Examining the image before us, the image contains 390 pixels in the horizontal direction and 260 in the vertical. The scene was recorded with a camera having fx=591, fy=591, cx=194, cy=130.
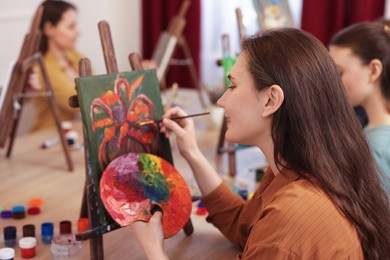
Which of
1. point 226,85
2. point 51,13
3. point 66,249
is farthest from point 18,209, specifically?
point 51,13

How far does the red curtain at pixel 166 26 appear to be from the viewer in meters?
4.26

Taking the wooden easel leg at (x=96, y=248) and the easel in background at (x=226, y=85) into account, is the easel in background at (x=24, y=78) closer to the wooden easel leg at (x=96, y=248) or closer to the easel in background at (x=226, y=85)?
the easel in background at (x=226, y=85)

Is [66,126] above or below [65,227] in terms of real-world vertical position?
below

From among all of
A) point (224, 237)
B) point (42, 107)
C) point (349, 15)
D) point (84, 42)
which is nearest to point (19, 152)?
point (42, 107)

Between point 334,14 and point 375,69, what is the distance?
1935 millimetres

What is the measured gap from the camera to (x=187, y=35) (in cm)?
432

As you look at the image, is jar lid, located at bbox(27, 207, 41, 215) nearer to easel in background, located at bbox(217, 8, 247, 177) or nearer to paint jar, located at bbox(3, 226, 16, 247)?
paint jar, located at bbox(3, 226, 16, 247)

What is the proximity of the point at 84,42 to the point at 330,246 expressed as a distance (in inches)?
136

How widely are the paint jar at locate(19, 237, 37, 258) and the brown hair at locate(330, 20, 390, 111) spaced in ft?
3.95

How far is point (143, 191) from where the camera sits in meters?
1.64

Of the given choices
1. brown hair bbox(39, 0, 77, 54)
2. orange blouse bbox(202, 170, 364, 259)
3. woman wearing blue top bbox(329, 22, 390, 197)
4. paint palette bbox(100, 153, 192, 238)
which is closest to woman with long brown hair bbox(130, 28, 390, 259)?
orange blouse bbox(202, 170, 364, 259)

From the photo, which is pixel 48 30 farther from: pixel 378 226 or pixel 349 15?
pixel 378 226

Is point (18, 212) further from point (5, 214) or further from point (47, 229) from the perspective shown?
point (47, 229)

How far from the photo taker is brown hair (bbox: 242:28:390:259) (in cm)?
126
